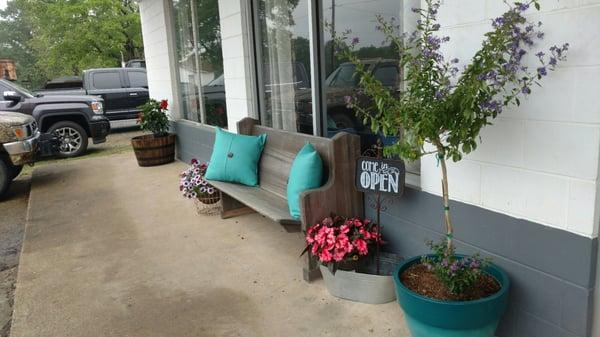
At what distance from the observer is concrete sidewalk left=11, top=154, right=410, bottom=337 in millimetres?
2666

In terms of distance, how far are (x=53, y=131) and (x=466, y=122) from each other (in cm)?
809

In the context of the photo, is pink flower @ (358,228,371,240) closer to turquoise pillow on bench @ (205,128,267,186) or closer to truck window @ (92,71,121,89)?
turquoise pillow on bench @ (205,128,267,186)

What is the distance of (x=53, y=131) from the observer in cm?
835

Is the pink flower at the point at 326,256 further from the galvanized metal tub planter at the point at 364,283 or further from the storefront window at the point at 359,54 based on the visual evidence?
the storefront window at the point at 359,54

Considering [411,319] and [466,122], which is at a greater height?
[466,122]

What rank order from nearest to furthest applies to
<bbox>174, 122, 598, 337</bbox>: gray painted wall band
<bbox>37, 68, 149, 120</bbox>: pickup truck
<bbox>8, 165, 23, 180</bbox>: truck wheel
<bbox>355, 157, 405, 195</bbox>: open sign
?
1. <bbox>174, 122, 598, 337</bbox>: gray painted wall band
2. <bbox>355, 157, 405, 195</bbox>: open sign
3. <bbox>8, 165, 23, 180</bbox>: truck wheel
4. <bbox>37, 68, 149, 120</bbox>: pickup truck

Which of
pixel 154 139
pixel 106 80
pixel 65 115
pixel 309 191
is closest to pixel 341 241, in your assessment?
pixel 309 191

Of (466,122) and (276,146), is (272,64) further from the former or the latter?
(466,122)

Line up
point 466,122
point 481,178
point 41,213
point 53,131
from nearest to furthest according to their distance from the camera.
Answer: point 466,122 → point 481,178 → point 41,213 → point 53,131

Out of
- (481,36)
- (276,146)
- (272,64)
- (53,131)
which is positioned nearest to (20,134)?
(53,131)

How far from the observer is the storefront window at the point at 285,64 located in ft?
13.2

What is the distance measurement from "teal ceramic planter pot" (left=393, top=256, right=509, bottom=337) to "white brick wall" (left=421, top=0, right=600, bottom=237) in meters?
0.40

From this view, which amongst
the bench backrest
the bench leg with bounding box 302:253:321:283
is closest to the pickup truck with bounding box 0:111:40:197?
the bench backrest

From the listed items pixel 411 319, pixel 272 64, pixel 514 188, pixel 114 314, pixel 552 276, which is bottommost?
pixel 114 314
